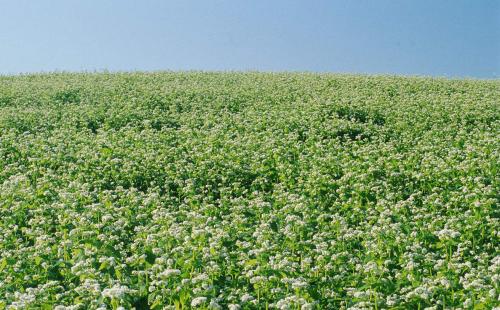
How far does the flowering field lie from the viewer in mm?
9539

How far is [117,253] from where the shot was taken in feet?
37.9

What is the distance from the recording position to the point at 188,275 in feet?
31.8

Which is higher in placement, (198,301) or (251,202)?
(251,202)

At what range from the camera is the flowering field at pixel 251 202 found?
31.3 feet

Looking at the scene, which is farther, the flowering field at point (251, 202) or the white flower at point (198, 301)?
the flowering field at point (251, 202)

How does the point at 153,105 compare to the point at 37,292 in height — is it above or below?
above

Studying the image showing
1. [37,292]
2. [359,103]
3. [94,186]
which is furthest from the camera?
[359,103]

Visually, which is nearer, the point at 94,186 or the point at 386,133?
the point at 94,186

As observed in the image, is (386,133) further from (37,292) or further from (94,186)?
(37,292)

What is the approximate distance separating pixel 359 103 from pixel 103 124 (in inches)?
447

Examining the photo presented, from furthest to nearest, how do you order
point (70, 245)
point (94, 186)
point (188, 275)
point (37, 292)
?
point (94, 186), point (70, 245), point (188, 275), point (37, 292)

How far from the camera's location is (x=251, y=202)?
1492cm

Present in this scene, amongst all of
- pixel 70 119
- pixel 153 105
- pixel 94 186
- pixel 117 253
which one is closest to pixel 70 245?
pixel 117 253

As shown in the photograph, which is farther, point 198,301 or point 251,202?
point 251,202
